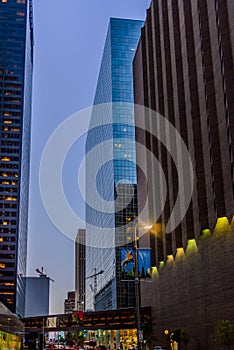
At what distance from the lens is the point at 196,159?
194 feet

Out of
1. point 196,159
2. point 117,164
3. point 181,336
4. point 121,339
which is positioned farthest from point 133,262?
point 121,339

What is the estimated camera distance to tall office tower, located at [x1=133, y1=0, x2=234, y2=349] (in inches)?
2093

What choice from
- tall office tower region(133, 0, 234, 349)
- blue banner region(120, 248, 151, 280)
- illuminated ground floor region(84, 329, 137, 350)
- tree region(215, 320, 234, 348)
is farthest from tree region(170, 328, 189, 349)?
illuminated ground floor region(84, 329, 137, 350)

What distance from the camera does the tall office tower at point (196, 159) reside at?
53.2 m

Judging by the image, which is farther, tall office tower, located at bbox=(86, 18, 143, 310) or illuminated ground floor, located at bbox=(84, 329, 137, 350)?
tall office tower, located at bbox=(86, 18, 143, 310)

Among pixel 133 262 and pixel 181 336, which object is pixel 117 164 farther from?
pixel 133 262

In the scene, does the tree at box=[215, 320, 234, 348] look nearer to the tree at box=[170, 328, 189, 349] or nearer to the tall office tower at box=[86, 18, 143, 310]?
the tree at box=[170, 328, 189, 349]

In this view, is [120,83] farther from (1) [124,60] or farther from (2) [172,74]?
(2) [172,74]

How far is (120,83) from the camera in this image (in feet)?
513

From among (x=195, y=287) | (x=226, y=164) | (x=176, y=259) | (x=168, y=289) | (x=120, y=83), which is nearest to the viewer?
(x=226, y=164)

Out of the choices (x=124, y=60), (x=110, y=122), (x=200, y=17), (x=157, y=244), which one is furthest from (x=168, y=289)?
(x=124, y=60)

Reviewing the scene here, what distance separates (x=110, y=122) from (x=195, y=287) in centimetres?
10140

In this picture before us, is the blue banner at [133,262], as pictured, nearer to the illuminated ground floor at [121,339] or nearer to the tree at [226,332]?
the tree at [226,332]

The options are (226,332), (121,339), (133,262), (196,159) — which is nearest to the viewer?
(133,262)
